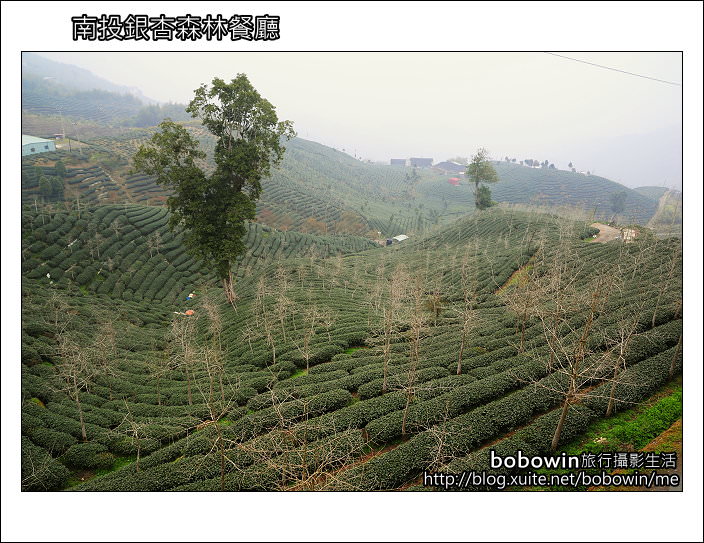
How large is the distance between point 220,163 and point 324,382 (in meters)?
13.1

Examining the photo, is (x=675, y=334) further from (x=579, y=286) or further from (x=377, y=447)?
(x=377, y=447)

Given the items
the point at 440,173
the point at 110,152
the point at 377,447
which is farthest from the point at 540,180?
the point at 377,447

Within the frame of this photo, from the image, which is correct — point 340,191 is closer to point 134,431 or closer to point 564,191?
point 564,191

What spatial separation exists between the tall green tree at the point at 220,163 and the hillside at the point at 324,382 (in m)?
5.04

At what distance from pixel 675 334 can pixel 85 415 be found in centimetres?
2169

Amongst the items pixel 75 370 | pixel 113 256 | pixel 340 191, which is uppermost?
pixel 340 191

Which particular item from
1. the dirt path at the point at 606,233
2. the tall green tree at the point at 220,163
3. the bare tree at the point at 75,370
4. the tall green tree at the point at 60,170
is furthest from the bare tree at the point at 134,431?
the tall green tree at the point at 60,170

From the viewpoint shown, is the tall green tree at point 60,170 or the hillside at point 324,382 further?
the tall green tree at point 60,170

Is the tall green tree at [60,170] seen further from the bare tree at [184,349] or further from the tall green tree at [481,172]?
the tall green tree at [481,172]

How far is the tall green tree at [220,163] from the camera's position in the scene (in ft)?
59.6

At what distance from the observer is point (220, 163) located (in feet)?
62.6

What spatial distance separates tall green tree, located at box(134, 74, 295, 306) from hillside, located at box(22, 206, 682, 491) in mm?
5036

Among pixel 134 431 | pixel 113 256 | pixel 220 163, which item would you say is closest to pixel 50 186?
pixel 113 256

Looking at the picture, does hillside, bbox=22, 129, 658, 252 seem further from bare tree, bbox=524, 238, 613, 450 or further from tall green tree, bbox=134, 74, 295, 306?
bare tree, bbox=524, 238, 613, 450
